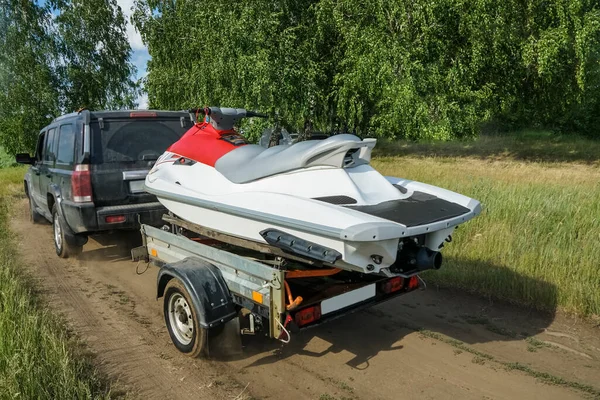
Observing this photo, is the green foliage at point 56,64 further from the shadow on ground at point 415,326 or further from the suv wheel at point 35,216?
the shadow on ground at point 415,326

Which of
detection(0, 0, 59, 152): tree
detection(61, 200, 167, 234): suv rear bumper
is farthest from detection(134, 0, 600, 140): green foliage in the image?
detection(0, 0, 59, 152): tree

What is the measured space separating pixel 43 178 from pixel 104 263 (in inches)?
78.6

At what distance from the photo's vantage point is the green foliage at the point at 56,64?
883 inches

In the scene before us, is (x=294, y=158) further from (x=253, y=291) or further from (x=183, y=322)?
(x=183, y=322)

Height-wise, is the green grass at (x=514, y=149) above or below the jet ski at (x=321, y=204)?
below

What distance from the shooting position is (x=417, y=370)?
381 centimetres

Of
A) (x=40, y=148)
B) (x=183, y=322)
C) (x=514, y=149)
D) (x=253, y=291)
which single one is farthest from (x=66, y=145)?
(x=514, y=149)

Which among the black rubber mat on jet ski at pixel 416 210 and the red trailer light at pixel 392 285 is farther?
the red trailer light at pixel 392 285

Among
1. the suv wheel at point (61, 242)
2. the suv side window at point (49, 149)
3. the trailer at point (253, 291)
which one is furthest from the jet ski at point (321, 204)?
the suv side window at point (49, 149)

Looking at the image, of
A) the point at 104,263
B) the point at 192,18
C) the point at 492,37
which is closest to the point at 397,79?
the point at 492,37

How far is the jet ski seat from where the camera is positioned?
3.67 meters

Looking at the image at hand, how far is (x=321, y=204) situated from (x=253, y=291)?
0.86 m

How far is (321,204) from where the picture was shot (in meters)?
3.33

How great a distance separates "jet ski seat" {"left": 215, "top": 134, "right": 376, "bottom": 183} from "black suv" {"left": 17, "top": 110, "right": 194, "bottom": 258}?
2488 millimetres
